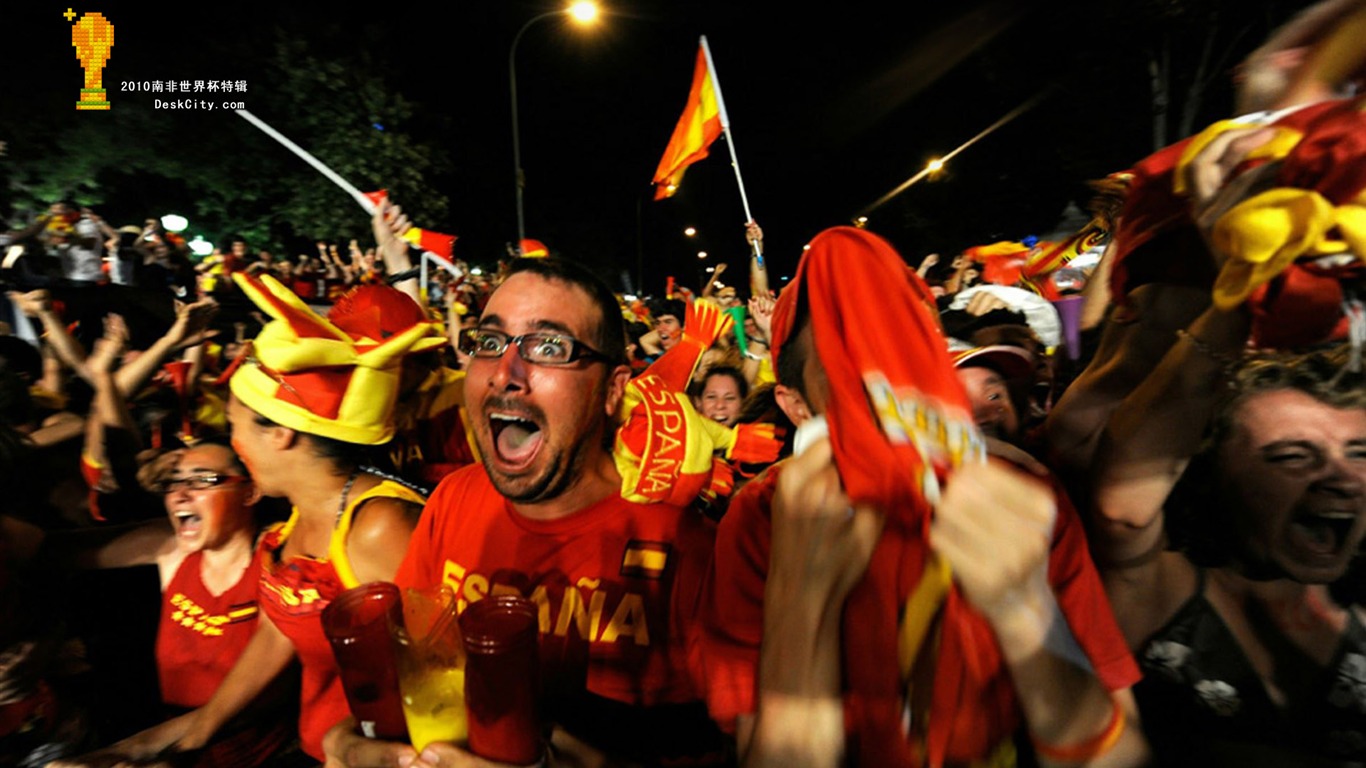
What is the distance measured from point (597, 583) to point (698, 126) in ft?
23.0

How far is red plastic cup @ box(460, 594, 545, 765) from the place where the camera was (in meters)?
1.26

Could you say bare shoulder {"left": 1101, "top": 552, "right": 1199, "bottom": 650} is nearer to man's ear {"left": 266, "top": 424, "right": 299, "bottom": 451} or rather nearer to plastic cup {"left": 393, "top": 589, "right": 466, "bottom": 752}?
plastic cup {"left": 393, "top": 589, "right": 466, "bottom": 752}

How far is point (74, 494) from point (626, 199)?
39728 mm

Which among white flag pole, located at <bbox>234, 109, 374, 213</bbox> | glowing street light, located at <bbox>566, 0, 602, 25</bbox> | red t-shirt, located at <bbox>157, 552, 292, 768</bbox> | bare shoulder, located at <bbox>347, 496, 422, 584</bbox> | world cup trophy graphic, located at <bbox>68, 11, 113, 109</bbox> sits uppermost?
world cup trophy graphic, located at <bbox>68, 11, 113, 109</bbox>

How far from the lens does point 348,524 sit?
226cm

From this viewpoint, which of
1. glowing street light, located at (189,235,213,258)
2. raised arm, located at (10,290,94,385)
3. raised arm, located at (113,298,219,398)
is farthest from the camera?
glowing street light, located at (189,235,213,258)

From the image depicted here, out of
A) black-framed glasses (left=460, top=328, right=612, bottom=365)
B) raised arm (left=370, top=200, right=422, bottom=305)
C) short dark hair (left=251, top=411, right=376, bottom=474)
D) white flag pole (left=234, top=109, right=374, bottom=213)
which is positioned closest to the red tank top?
short dark hair (left=251, top=411, right=376, bottom=474)

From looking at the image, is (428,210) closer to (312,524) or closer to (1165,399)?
(312,524)

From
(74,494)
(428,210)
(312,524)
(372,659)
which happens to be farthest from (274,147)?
(372,659)

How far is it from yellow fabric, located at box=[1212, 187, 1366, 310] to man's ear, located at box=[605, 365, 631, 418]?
1.57 m

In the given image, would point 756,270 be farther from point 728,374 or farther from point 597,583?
point 597,583

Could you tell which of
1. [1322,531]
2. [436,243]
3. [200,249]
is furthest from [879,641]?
[200,249]

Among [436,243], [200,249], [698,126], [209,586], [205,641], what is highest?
[200,249]

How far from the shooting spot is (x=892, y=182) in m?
36.8
